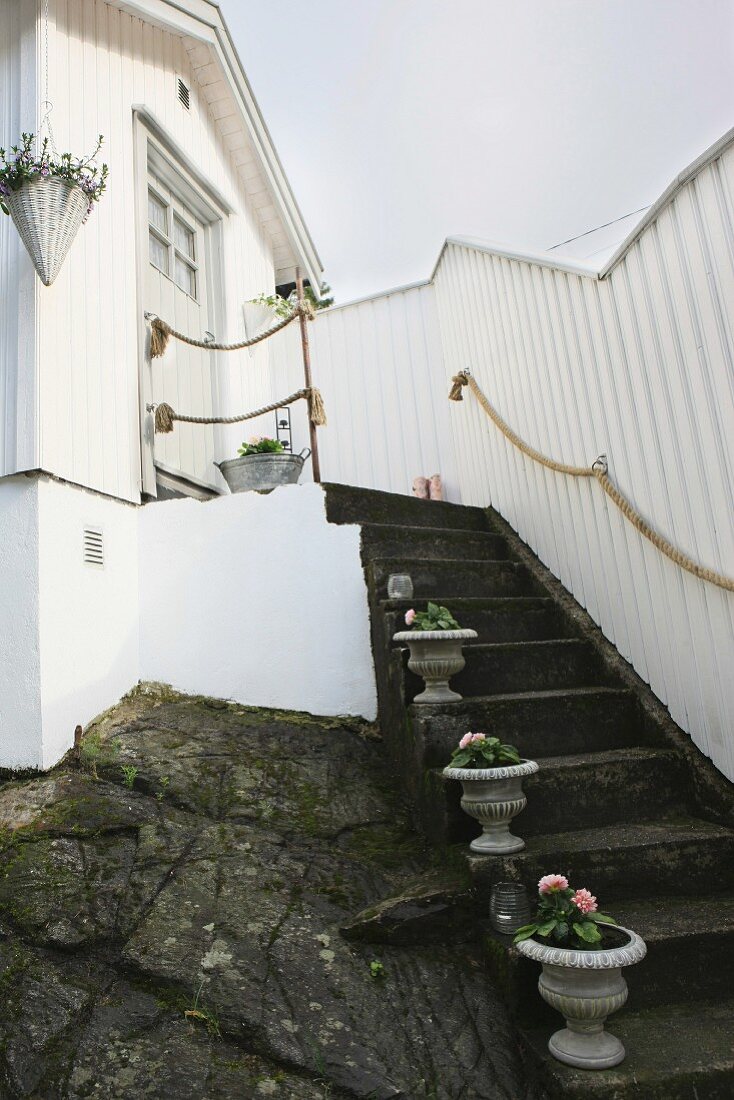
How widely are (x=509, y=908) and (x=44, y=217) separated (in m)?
3.46

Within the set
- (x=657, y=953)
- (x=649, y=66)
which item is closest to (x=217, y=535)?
(x=657, y=953)

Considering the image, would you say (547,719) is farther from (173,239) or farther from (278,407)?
(173,239)

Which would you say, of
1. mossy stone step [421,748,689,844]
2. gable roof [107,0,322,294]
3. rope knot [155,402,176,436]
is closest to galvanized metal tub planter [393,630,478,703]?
mossy stone step [421,748,689,844]

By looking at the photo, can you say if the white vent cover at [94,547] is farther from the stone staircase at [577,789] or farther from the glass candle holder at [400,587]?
the glass candle holder at [400,587]

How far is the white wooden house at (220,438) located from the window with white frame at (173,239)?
0.02 meters

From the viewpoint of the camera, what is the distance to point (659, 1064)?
5.86 feet

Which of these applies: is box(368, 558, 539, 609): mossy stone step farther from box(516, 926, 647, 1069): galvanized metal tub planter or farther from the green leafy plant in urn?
box(516, 926, 647, 1069): galvanized metal tub planter

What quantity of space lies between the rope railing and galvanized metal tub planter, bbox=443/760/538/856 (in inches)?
40.0

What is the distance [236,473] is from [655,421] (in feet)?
8.25

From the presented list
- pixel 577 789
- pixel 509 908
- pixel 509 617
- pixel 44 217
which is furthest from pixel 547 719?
pixel 44 217

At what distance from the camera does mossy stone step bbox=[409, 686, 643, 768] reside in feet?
9.68

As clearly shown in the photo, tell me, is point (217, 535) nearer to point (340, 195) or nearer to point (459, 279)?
point (459, 279)

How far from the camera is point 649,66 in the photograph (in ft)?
27.3

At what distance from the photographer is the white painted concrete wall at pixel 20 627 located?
10.2 feet
